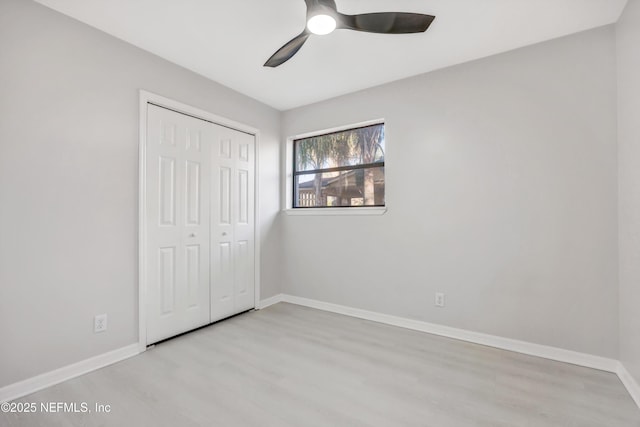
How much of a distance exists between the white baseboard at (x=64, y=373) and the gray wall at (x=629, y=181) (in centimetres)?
349

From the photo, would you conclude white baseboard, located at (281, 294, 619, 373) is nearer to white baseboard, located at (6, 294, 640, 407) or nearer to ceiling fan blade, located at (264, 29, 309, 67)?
white baseboard, located at (6, 294, 640, 407)

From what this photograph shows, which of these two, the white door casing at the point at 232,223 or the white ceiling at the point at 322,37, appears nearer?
the white ceiling at the point at 322,37

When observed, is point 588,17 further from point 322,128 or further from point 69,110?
point 69,110

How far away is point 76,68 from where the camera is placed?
2.05 m

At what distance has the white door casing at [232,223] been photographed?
3.04 meters

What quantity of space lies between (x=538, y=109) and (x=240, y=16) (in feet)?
7.90

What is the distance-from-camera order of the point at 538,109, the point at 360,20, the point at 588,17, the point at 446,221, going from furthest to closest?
the point at 446,221 < the point at 538,109 < the point at 588,17 < the point at 360,20

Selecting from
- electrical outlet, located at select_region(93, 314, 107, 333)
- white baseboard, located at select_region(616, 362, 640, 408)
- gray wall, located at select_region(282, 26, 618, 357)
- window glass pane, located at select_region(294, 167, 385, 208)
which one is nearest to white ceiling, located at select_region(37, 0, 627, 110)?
gray wall, located at select_region(282, 26, 618, 357)

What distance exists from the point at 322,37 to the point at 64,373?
3.04m

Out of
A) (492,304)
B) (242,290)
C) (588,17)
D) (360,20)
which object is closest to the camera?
(360,20)

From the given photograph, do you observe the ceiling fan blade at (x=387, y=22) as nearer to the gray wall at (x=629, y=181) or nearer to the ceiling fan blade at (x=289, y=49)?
the ceiling fan blade at (x=289, y=49)

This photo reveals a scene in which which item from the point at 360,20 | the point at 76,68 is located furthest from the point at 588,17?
the point at 76,68

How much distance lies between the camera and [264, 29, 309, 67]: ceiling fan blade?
1.83 m

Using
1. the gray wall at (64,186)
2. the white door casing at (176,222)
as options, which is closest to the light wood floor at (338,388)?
the white door casing at (176,222)
